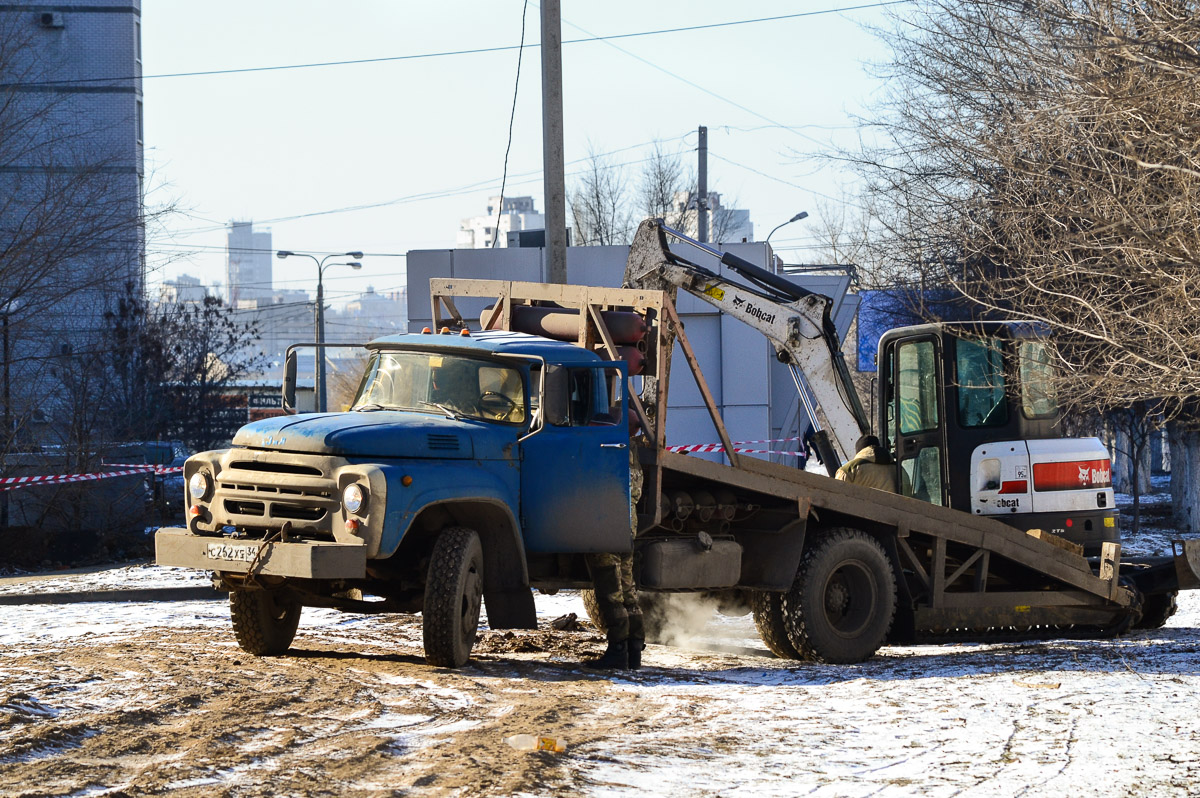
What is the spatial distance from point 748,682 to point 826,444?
392cm

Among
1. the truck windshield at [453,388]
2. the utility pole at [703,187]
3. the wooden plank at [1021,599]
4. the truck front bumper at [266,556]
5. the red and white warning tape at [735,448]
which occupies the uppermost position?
the utility pole at [703,187]

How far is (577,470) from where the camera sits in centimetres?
941

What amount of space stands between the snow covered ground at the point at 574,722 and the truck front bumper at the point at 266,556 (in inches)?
25.9

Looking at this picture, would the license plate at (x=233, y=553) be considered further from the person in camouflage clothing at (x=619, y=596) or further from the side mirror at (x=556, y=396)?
the person in camouflage clothing at (x=619, y=596)

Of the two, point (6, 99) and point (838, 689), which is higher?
point (6, 99)

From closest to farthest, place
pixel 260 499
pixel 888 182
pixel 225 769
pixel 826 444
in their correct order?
pixel 225 769 → pixel 260 499 → pixel 826 444 → pixel 888 182

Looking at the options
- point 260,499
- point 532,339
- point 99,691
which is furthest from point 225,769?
point 532,339

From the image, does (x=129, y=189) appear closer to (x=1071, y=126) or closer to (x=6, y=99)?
(x=6, y=99)

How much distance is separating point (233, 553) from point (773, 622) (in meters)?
4.51

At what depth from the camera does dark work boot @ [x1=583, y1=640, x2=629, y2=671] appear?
9680 mm

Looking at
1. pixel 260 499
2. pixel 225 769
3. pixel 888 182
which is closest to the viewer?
pixel 225 769

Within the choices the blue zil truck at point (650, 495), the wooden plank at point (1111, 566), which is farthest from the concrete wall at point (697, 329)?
the wooden plank at point (1111, 566)

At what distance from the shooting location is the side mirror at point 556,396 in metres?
9.23

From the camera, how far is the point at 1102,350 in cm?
1316
